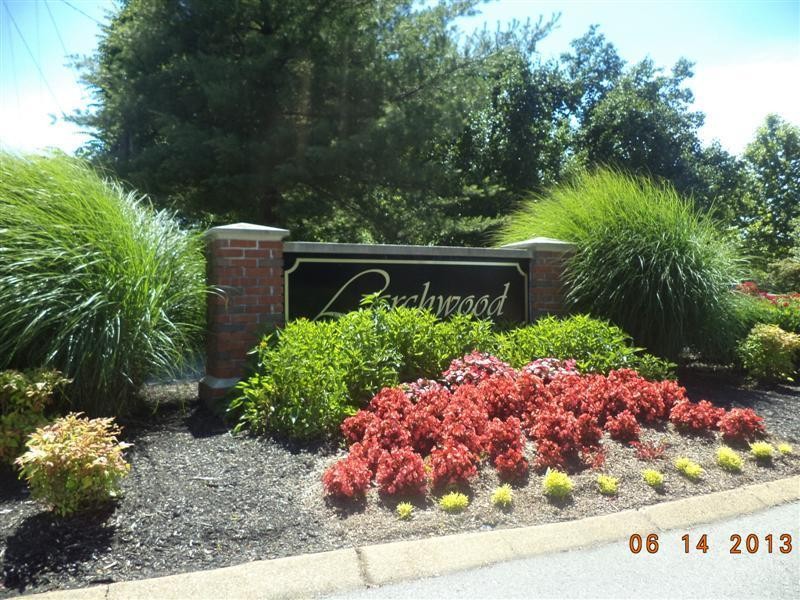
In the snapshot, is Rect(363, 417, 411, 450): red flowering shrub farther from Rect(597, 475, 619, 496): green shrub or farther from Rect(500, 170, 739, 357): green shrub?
Rect(500, 170, 739, 357): green shrub

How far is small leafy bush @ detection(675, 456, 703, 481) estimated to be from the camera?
3978 millimetres

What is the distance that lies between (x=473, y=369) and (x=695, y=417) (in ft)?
5.70

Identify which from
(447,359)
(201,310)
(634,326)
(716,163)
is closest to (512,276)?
(634,326)

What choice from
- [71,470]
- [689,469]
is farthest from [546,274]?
[71,470]

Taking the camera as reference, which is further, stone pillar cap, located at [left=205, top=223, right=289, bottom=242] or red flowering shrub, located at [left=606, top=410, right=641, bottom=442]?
stone pillar cap, located at [left=205, top=223, right=289, bottom=242]

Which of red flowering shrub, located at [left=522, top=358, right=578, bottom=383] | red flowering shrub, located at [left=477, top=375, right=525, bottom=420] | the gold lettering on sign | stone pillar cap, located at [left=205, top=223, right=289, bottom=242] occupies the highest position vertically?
stone pillar cap, located at [left=205, top=223, right=289, bottom=242]

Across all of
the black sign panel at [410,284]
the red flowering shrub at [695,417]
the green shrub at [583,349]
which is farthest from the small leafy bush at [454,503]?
the black sign panel at [410,284]

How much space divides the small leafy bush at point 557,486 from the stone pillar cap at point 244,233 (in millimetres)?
3222

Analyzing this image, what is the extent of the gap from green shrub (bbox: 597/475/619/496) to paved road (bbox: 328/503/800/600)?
43 centimetres

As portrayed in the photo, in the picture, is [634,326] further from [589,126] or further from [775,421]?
[589,126]

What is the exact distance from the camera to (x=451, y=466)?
3.67 meters

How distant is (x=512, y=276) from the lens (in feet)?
23.5

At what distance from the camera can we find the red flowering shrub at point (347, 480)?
11.5 ft
